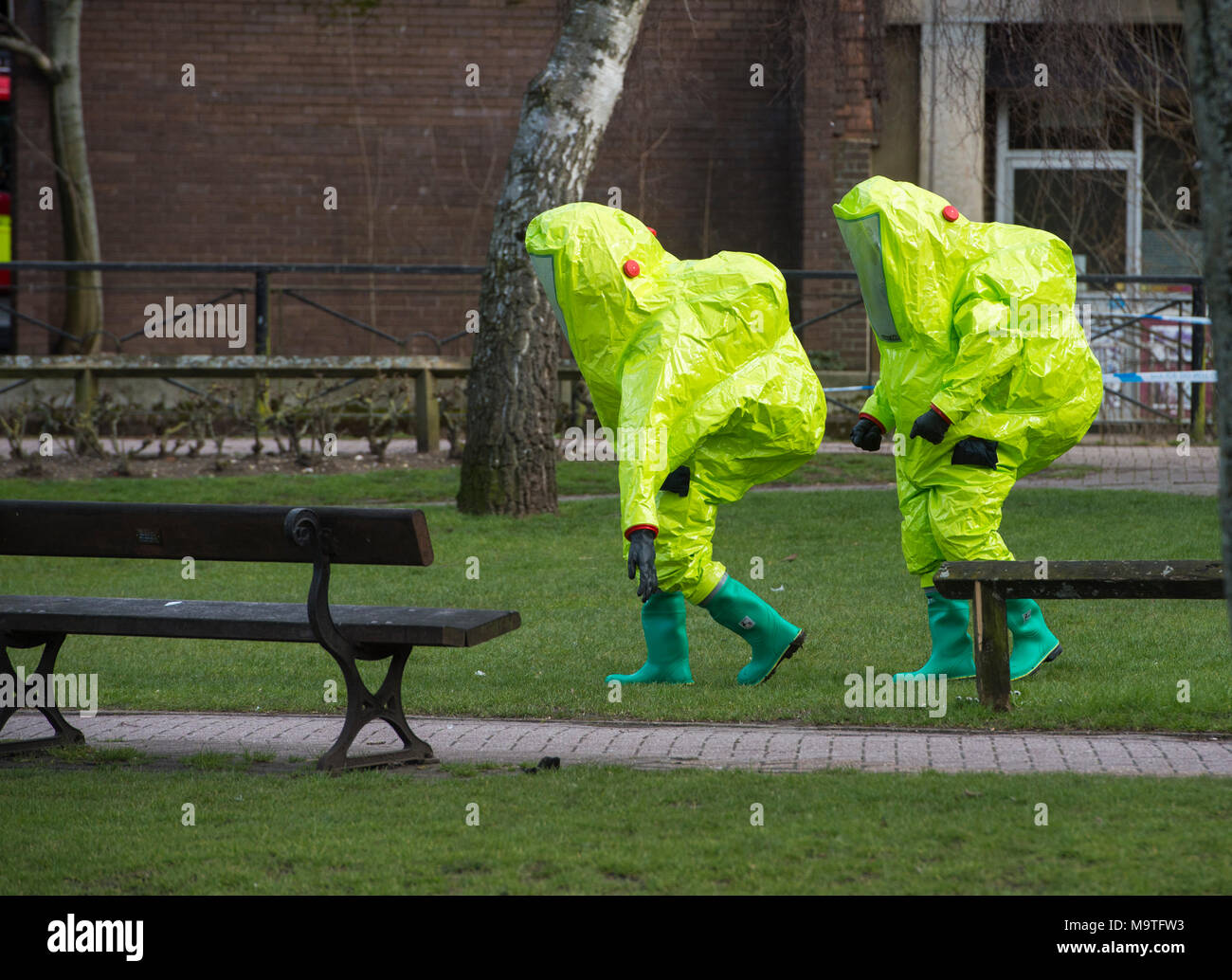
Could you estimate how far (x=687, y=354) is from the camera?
18.2 feet

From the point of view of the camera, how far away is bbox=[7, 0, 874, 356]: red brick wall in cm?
1652

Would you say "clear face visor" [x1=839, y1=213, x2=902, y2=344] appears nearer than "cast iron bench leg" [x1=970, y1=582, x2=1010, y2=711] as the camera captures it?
No

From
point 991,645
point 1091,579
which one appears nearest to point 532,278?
point 991,645

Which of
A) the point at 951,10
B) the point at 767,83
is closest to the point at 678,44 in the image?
the point at 767,83

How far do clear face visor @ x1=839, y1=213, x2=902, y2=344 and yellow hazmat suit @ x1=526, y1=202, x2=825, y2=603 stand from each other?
0.32 metres

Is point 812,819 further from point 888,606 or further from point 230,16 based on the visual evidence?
point 230,16

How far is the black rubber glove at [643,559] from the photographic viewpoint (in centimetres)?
513

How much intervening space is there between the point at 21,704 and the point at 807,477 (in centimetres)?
809

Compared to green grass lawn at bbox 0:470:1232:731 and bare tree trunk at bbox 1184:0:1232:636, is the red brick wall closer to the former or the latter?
green grass lawn at bbox 0:470:1232:731

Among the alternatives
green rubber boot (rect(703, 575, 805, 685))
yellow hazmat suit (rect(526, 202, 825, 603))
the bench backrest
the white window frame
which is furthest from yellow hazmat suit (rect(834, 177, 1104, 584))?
the white window frame

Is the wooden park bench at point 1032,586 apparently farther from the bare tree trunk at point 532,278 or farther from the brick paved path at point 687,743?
the bare tree trunk at point 532,278

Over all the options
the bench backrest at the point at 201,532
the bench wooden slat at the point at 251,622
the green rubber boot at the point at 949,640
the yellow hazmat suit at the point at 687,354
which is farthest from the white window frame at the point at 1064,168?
the bench backrest at the point at 201,532

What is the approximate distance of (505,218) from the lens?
400 inches

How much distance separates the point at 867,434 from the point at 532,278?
4643 millimetres
